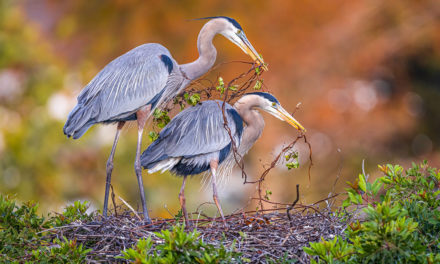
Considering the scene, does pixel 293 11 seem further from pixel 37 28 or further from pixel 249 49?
pixel 249 49

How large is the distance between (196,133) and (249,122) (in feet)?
1.65

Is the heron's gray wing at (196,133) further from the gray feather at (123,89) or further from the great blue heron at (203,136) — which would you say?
the gray feather at (123,89)

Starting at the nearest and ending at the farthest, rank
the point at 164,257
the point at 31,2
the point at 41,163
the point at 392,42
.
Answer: the point at 164,257, the point at 41,163, the point at 392,42, the point at 31,2

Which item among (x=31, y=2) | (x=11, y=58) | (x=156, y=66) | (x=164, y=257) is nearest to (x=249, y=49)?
(x=156, y=66)

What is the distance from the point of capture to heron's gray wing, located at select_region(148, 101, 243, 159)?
4570 mm

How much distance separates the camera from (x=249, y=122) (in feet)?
15.9

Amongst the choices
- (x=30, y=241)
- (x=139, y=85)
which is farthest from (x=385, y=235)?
(x=139, y=85)

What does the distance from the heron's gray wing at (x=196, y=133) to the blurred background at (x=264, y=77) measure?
15.0ft

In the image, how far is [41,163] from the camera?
391 inches

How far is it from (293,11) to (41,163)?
244 inches

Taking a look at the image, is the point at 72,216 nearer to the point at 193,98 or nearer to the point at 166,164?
the point at 166,164

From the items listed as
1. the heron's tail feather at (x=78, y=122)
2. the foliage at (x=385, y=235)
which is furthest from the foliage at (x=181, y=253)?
the heron's tail feather at (x=78, y=122)

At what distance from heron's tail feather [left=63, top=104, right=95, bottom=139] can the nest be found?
74 centimetres

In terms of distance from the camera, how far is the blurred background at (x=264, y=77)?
999cm
